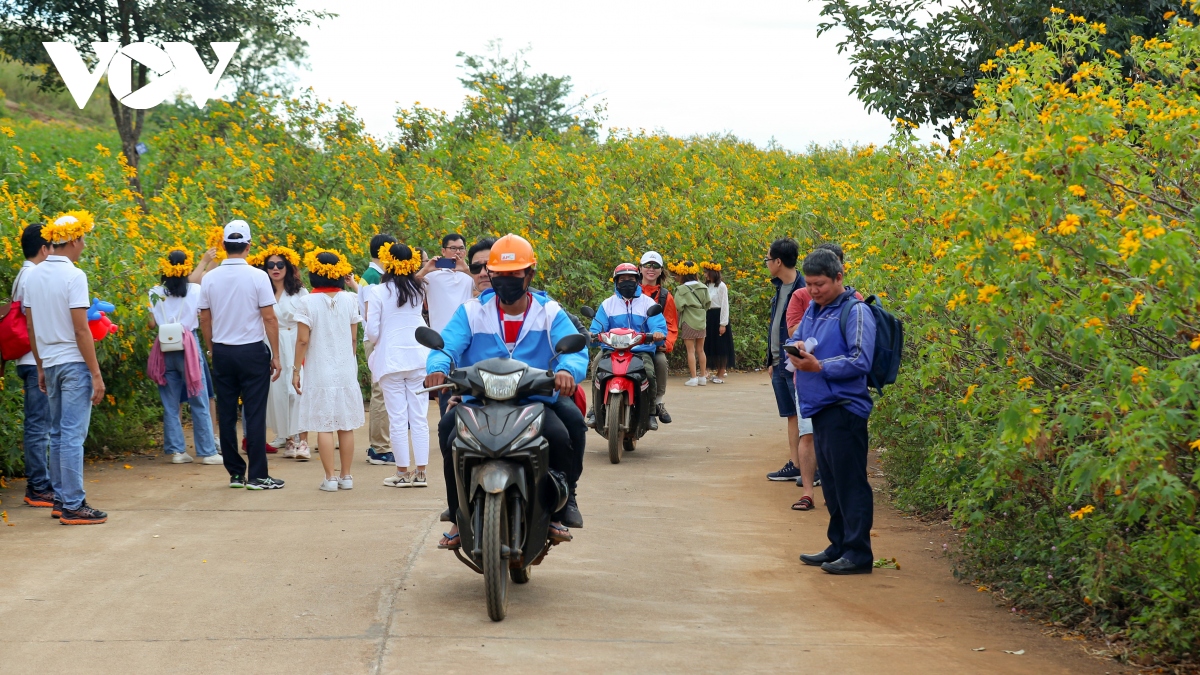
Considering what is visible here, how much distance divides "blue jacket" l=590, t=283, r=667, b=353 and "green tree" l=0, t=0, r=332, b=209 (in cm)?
1197

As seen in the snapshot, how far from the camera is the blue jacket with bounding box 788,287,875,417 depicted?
709 cm

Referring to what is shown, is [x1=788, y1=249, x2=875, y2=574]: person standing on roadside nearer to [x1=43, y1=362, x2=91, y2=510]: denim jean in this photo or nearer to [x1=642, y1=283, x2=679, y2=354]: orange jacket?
[x1=43, y1=362, x2=91, y2=510]: denim jean

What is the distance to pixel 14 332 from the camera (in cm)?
853

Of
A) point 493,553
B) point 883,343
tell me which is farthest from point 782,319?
point 493,553

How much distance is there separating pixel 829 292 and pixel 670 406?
904 centimetres

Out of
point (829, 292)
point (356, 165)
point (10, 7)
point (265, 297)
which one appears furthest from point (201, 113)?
point (829, 292)

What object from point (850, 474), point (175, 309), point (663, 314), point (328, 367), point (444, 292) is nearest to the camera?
point (850, 474)

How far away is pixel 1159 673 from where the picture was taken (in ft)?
17.0

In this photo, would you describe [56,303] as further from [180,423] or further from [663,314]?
[663,314]

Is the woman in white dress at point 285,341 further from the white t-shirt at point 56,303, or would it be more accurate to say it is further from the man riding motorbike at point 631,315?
the white t-shirt at point 56,303

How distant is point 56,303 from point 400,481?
3031 millimetres

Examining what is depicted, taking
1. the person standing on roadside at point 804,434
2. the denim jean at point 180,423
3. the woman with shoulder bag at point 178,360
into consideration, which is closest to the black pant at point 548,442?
the person standing on roadside at point 804,434

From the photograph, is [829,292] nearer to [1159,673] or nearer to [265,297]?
[1159,673]

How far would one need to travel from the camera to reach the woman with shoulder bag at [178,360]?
35.6 ft
